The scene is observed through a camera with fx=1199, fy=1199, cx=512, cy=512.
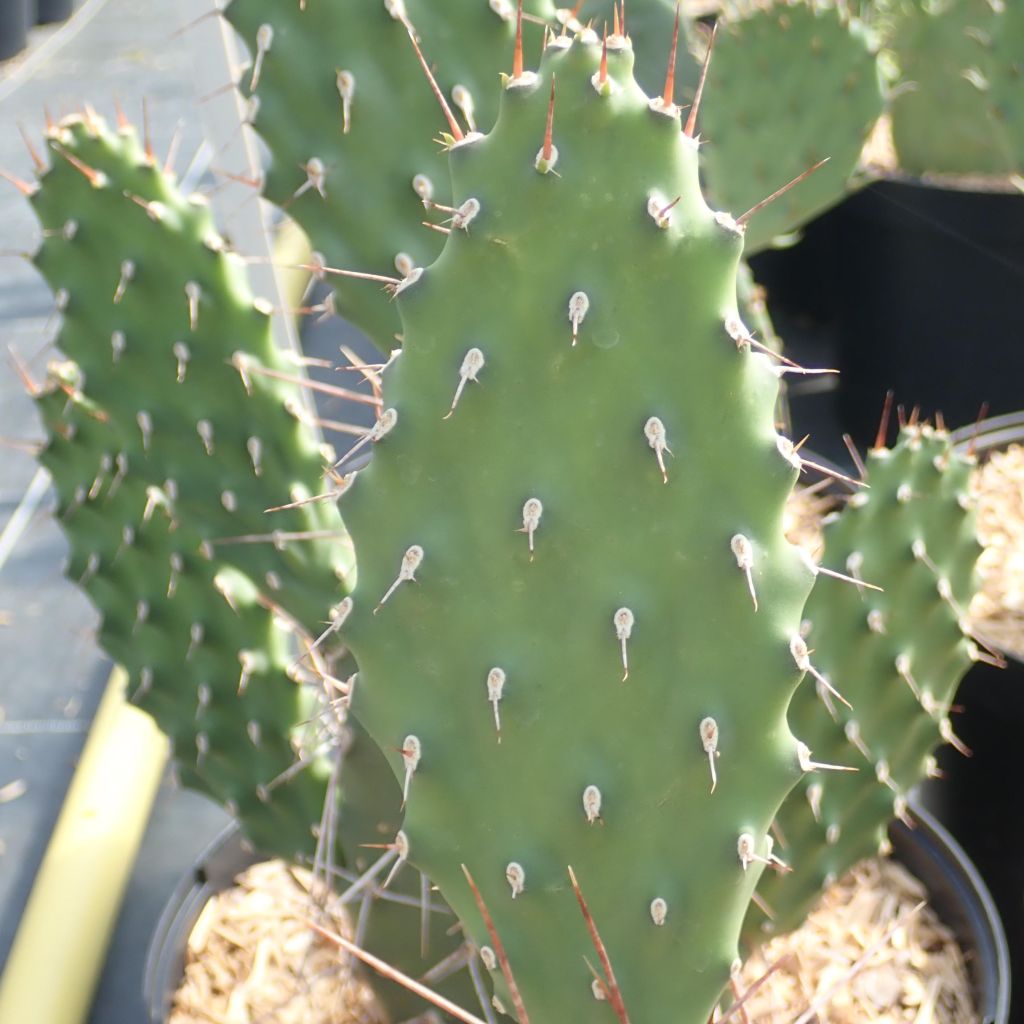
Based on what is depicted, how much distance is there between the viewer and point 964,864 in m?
1.12

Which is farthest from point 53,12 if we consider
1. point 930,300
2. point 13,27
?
point 930,300

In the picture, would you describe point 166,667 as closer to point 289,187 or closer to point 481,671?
point 289,187

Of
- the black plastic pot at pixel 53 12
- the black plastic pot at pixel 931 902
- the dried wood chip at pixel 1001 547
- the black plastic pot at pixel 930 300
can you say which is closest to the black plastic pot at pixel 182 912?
the black plastic pot at pixel 931 902

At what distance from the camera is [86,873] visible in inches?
52.2

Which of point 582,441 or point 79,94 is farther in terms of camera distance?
point 79,94

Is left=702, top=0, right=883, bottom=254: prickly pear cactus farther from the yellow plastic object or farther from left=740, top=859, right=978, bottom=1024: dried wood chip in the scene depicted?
the yellow plastic object

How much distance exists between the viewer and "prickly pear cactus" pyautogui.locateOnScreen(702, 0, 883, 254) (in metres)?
1.81

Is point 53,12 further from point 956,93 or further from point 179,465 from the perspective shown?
point 179,465

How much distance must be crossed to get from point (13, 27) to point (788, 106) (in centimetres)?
249

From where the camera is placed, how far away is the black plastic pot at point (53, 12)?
3762mm

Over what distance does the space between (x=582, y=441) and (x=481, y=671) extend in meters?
0.13

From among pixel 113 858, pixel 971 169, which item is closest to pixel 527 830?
pixel 113 858

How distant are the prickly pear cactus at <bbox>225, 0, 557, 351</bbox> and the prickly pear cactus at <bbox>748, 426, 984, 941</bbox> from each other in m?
0.42

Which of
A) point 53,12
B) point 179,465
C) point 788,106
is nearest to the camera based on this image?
point 179,465
